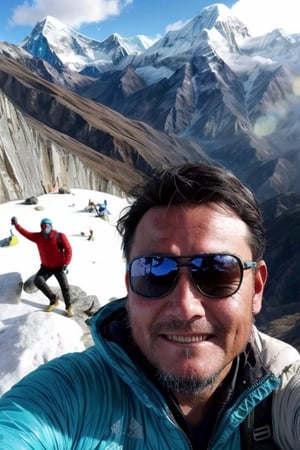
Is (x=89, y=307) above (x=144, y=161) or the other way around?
the other way around

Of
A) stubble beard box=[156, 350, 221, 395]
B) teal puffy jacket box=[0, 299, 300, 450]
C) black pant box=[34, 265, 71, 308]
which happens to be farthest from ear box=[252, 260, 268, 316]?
black pant box=[34, 265, 71, 308]

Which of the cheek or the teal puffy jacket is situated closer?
the teal puffy jacket

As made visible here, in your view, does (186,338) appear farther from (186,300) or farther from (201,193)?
(201,193)

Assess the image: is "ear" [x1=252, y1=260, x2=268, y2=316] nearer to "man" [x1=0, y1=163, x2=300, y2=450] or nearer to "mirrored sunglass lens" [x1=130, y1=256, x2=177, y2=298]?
"man" [x1=0, y1=163, x2=300, y2=450]

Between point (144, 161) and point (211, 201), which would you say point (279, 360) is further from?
point (144, 161)

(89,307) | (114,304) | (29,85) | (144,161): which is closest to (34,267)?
(89,307)

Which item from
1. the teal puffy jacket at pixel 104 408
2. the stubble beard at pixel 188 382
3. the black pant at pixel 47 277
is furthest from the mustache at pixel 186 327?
the black pant at pixel 47 277

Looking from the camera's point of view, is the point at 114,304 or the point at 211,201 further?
the point at 114,304
